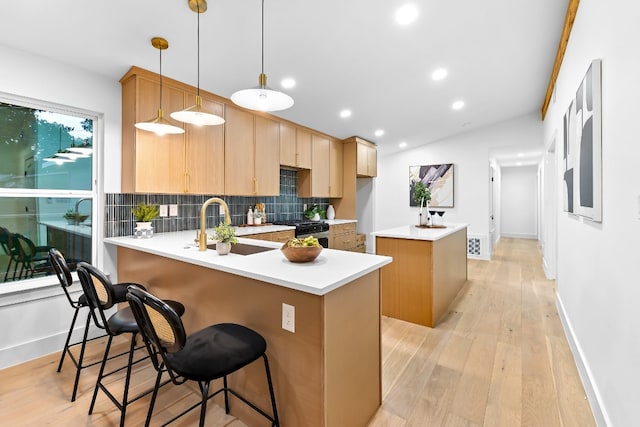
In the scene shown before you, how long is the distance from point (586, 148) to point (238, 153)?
10.7 ft

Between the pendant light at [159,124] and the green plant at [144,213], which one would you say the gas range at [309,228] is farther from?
the pendant light at [159,124]

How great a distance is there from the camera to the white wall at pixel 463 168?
5.75 m

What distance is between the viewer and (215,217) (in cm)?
384

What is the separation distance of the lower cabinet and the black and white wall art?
10.1 ft

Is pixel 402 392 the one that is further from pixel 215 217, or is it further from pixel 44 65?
pixel 44 65

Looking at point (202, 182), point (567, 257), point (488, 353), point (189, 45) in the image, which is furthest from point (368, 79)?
point (488, 353)

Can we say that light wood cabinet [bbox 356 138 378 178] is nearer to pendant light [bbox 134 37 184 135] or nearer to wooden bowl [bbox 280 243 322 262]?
pendant light [bbox 134 37 184 135]

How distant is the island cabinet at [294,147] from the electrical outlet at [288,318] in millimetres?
3185

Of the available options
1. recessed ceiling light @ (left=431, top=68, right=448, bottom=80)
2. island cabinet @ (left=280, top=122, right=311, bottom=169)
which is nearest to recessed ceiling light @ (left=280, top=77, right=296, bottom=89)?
island cabinet @ (left=280, top=122, right=311, bottom=169)

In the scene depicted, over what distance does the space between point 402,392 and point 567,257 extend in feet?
7.40

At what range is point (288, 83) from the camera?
11.1 feet

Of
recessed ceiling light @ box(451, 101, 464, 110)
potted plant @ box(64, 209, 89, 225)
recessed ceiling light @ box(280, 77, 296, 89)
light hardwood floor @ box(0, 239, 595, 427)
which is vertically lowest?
light hardwood floor @ box(0, 239, 595, 427)

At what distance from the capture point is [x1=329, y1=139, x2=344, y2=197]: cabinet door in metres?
5.48

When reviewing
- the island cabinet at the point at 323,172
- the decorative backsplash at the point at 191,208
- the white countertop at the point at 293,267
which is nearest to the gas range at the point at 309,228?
the decorative backsplash at the point at 191,208
